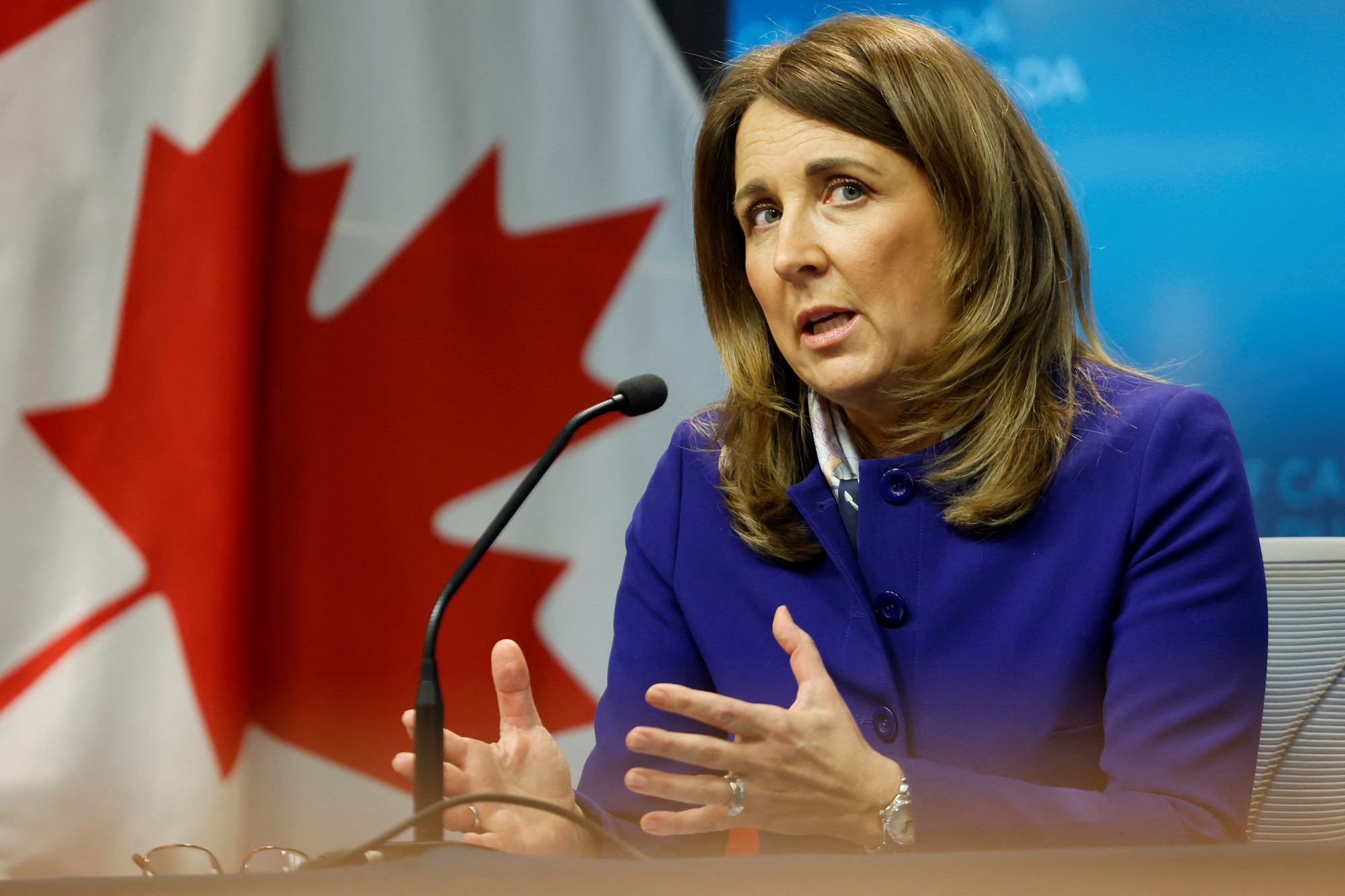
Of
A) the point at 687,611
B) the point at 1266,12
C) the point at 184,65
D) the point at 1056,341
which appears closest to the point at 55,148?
the point at 184,65

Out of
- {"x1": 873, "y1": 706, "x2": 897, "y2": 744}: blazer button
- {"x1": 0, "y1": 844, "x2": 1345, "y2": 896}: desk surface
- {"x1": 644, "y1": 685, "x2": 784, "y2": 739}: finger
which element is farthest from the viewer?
{"x1": 873, "y1": 706, "x2": 897, "y2": 744}: blazer button

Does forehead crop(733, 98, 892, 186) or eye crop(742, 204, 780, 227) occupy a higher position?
forehead crop(733, 98, 892, 186)

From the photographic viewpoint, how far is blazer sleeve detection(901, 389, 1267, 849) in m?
0.93

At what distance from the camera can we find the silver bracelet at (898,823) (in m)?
0.90

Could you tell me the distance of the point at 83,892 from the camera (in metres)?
0.51

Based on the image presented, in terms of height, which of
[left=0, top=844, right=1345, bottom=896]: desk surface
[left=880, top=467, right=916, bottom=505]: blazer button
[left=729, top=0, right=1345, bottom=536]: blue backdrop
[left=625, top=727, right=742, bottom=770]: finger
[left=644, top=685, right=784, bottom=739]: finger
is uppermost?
[left=729, top=0, right=1345, bottom=536]: blue backdrop

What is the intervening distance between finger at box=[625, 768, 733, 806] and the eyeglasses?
9.1 inches

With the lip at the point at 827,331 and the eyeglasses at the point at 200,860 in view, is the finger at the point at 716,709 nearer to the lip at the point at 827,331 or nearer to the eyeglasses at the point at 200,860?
the eyeglasses at the point at 200,860

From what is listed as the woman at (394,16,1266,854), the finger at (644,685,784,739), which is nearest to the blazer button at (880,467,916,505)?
the woman at (394,16,1266,854)

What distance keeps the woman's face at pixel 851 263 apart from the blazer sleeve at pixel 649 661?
9.3 inches

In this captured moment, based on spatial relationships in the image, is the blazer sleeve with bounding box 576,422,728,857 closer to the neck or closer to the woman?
the woman

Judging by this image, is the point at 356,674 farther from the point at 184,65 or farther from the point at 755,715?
the point at 755,715

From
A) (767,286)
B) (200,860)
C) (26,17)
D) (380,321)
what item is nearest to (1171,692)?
(767,286)

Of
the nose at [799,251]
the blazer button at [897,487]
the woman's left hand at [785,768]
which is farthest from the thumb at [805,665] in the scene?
the nose at [799,251]
